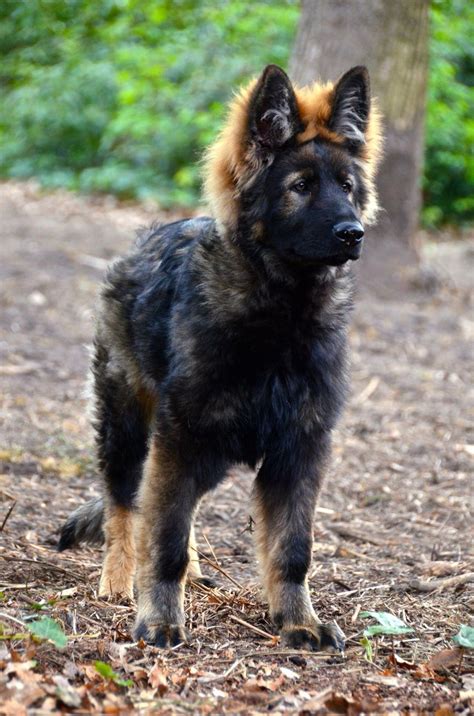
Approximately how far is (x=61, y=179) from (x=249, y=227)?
15.7m

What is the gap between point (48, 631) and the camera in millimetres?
3469

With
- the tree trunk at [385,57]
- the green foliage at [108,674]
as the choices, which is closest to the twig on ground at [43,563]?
the green foliage at [108,674]

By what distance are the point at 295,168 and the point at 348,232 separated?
0.44m

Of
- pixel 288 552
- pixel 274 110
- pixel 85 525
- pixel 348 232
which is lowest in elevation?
pixel 85 525

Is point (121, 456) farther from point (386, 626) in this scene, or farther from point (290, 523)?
point (386, 626)

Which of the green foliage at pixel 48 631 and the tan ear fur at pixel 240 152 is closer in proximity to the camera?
the green foliage at pixel 48 631

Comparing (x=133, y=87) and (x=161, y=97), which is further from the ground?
(x=133, y=87)

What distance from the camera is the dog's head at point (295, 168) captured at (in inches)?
165

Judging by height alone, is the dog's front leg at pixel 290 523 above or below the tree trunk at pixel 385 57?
below

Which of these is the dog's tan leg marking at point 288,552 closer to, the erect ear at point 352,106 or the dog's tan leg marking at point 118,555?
the dog's tan leg marking at point 118,555

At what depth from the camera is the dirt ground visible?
11.1ft

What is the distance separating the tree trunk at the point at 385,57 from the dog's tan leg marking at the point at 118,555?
6.55 meters

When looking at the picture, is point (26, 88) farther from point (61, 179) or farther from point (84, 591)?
point (84, 591)

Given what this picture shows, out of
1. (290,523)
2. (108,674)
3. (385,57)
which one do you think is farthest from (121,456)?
(385,57)
